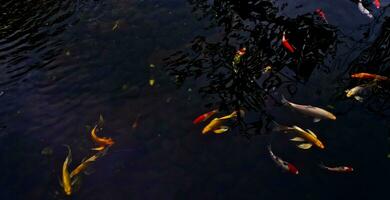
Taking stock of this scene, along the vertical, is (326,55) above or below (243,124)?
above

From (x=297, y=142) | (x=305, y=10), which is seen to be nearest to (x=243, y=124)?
(x=297, y=142)

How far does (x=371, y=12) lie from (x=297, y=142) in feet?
21.8

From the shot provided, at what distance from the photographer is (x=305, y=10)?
1279 cm

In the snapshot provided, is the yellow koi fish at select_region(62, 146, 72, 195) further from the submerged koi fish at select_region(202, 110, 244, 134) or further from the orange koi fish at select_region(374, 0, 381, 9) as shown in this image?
the orange koi fish at select_region(374, 0, 381, 9)

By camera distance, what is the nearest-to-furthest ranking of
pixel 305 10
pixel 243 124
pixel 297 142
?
pixel 297 142 → pixel 243 124 → pixel 305 10

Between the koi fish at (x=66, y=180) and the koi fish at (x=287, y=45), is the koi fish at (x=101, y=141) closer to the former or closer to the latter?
the koi fish at (x=66, y=180)

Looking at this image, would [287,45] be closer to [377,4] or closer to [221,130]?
[221,130]

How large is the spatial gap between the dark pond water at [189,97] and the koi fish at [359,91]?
0.55ft

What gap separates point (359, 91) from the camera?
30.4 feet

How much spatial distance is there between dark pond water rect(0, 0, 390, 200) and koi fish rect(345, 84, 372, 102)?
167mm

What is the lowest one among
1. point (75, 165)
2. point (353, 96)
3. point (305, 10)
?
point (75, 165)

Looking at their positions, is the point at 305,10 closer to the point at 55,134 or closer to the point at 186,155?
the point at 186,155

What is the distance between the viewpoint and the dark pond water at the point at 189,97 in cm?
815

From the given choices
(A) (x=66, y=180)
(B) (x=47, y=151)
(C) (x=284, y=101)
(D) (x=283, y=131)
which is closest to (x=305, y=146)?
(D) (x=283, y=131)
